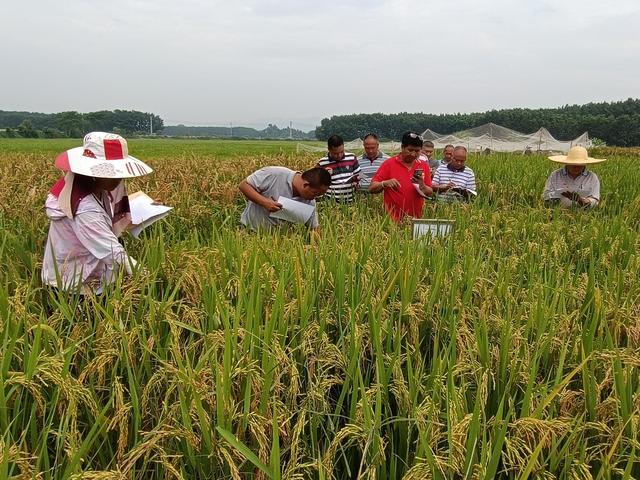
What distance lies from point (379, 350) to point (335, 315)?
536 mm

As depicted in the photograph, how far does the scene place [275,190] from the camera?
432 centimetres

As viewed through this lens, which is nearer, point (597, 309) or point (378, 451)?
point (378, 451)

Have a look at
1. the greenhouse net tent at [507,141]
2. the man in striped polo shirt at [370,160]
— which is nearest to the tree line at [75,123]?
the greenhouse net tent at [507,141]

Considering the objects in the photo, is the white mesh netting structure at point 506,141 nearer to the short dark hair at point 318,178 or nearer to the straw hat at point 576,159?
the straw hat at point 576,159

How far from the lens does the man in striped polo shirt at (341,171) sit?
5.88 meters

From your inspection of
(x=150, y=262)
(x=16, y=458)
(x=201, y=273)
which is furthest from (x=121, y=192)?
(x=16, y=458)

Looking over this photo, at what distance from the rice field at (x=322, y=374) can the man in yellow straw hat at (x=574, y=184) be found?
2.47 m

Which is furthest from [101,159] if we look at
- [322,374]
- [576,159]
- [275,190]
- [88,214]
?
[576,159]

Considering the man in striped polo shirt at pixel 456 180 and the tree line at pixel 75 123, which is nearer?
the man in striped polo shirt at pixel 456 180

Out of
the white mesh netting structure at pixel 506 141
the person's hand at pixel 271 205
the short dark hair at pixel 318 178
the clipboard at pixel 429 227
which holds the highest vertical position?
the white mesh netting structure at pixel 506 141

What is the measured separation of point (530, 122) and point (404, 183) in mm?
65478

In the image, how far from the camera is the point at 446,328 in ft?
7.09

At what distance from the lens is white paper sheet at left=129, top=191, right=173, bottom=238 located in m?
3.00

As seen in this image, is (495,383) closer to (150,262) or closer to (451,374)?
(451,374)
